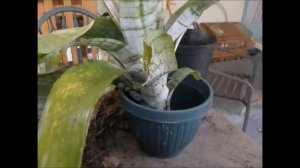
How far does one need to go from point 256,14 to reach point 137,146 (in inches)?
64.9

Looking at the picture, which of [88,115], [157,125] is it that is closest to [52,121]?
[88,115]

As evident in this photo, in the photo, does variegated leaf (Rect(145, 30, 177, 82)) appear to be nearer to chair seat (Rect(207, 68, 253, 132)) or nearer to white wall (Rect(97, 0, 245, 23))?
chair seat (Rect(207, 68, 253, 132))

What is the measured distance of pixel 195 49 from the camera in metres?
0.61

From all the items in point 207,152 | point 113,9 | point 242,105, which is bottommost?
point 242,105

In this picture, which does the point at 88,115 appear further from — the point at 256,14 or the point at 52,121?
the point at 256,14

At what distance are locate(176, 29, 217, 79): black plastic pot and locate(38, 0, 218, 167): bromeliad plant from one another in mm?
174

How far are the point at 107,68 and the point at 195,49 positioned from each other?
0.28 meters

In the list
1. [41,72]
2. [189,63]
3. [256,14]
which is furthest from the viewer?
[256,14]

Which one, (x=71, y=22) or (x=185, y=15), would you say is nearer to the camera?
(x=185, y=15)

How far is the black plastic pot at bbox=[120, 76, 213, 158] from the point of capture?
0.40 m

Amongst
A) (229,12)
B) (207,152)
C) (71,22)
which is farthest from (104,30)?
(229,12)

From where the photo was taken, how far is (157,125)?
0.41m

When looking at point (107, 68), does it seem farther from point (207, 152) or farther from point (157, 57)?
point (207, 152)

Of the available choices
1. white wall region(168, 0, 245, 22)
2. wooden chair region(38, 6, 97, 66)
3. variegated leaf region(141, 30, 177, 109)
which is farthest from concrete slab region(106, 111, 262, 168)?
white wall region(168, 0, 245, 22)
